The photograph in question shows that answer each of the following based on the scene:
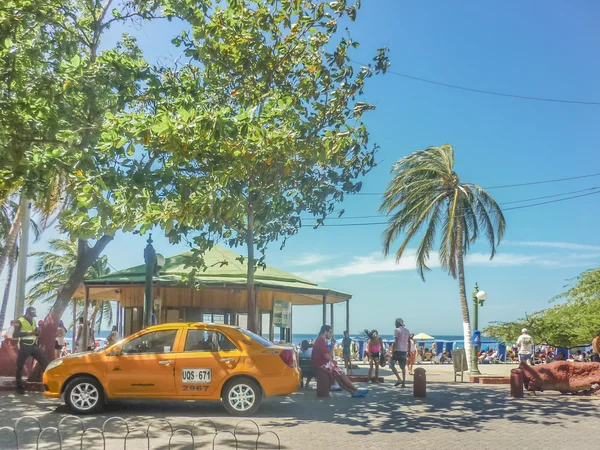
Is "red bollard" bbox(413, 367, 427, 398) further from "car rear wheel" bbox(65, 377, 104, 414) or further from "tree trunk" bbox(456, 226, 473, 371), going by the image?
"tree trunk" bbox(456, 226, 473, 371)

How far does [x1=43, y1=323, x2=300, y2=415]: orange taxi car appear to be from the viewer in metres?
10.6

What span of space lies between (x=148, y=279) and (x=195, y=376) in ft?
15.8

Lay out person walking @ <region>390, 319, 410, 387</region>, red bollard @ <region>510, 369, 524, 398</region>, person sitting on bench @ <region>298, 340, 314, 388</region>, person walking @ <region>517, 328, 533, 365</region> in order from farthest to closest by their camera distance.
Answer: person walking @ <region>517, 328, 533, 365</region>
person sitting on bench @ <region>298, 340, 314, 388</region>
person walking @ <region>390, 319, 410, 387</region>
red bollard @ <region>510, 369, 524, 398</region>

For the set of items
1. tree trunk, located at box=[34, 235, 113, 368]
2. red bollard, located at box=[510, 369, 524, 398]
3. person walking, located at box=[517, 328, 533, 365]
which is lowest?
red bollard, located at box=[510, 369, 524, 398]

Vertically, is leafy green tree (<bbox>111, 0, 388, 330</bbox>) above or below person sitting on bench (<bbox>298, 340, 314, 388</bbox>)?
above

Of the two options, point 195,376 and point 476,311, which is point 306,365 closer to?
point 195,376

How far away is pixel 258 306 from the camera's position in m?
23.0

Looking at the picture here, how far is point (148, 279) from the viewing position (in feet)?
48.8

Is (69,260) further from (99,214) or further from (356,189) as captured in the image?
(99,214)

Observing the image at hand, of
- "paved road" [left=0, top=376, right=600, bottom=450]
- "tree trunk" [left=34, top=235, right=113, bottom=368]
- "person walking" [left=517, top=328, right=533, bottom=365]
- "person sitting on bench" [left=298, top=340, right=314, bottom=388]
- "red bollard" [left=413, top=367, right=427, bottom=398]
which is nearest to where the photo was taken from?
"paved road" [left=0, top=376, right=600, bottom=450]

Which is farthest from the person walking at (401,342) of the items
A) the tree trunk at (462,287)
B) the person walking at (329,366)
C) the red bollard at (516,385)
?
the tree trunk at (462,287)

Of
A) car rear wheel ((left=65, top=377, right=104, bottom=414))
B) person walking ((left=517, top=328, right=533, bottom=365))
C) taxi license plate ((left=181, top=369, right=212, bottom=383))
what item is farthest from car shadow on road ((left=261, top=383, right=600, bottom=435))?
car rear wheel ((left=65, top=377, right=104, bottom=414))

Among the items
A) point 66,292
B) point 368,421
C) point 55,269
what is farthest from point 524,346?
point 55,269

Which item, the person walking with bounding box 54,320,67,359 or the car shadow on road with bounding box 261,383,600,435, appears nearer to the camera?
the car shadow on road with bounding box 261,383,600,435
